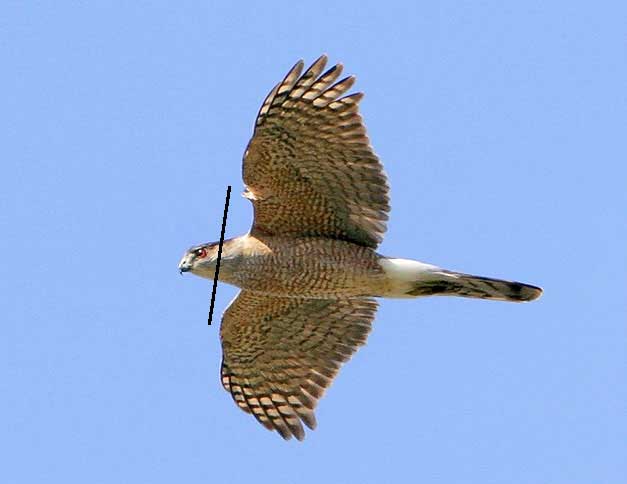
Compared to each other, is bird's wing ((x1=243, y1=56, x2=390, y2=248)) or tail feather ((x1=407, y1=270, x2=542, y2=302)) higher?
bird's wing ((x1=243, y1=56, x2=390, y2=248))

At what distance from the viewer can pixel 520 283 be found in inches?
552

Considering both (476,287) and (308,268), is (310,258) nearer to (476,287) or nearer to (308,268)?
(308,268)

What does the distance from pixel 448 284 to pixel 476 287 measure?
27 centimetres

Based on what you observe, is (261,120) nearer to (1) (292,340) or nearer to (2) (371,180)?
(2) (371,180)

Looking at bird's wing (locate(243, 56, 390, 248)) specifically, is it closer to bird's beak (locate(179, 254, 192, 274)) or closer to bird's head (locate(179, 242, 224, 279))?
bird's head (locate(179, 242, 224, 279))

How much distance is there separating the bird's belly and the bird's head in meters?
0.30

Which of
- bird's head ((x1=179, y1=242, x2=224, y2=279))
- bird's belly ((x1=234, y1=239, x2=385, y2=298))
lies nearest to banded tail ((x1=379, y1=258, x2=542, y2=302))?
bird's belly ((x1=234, y1=239, x2=385, y2=298))

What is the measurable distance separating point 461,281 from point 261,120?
241 centimetres

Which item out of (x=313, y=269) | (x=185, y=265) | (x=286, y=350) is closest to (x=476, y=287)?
(x=313, y=269)

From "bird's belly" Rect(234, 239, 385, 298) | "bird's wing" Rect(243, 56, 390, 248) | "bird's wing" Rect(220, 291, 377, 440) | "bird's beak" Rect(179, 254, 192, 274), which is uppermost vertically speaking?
"bird's wing" Rect(243, 56, 390, 248)

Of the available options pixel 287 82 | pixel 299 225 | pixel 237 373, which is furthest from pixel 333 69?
pixel 237 373

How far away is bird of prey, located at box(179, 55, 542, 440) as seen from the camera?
13805 millimetres

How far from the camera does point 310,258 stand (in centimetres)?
1432

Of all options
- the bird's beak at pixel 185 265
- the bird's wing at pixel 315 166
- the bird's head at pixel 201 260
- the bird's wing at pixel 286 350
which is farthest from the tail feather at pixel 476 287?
the bird's beak at pixel 185 265
